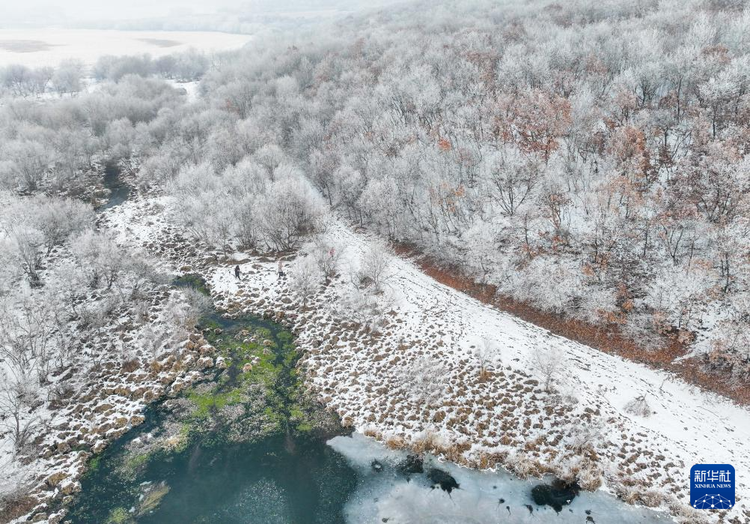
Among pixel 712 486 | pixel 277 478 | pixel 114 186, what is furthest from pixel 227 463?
pixel 114 186

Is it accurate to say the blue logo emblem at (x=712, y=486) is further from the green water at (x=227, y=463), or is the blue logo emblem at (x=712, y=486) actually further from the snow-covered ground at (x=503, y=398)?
the green water at (x=227, y=463)

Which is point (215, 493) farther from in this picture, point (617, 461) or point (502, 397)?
point (617, 461)

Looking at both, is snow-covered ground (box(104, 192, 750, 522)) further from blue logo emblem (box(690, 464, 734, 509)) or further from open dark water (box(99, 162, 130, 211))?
open dark water (box(99, 162, 130, 211))

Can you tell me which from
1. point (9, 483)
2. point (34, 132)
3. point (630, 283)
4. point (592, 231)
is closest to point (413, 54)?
point (592, 231)

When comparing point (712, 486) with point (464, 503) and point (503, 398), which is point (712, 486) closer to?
point (503, 398)

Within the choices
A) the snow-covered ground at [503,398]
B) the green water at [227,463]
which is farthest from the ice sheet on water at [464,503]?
the green water at [227,463]

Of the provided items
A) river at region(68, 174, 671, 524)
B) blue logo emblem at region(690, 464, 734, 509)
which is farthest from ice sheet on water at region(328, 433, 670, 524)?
→ blue logo emblem at region(690, 464, 734, 509)
